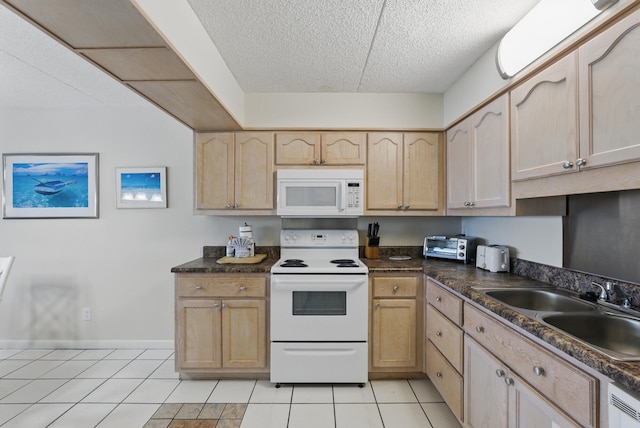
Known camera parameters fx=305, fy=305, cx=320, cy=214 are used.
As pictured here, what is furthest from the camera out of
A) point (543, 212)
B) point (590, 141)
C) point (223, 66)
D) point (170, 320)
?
point (170, 320)

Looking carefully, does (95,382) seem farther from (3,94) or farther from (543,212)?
(543,212)

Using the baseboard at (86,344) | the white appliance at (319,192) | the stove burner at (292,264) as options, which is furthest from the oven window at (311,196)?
the baseboard at (86,344)

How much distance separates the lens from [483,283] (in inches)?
69.4

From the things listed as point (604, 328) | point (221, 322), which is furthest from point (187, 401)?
point (604, 328)

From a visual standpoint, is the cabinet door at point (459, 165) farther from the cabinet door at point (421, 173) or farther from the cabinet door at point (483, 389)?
the cabinet door at point (483, 389)

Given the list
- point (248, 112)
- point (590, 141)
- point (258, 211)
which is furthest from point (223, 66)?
point (590, 141)

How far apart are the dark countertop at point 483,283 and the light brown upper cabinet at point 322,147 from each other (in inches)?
36.2

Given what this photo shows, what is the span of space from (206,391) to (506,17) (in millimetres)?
3047

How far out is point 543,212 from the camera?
175 centimetres

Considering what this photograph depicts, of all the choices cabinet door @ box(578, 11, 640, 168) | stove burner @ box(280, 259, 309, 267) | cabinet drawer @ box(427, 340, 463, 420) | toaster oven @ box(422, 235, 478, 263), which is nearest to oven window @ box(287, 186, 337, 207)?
stove burner @ box(280, 259, 309, 267)

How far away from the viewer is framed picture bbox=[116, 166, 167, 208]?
115 inches

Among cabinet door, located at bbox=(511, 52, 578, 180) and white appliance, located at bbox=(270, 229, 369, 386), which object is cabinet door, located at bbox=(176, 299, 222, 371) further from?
cabinet door, located at bbox=(511, 52, 578, 180)

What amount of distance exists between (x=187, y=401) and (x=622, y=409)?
230 centimetres

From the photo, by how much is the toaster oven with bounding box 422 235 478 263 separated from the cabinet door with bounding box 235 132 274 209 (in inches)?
57.9
